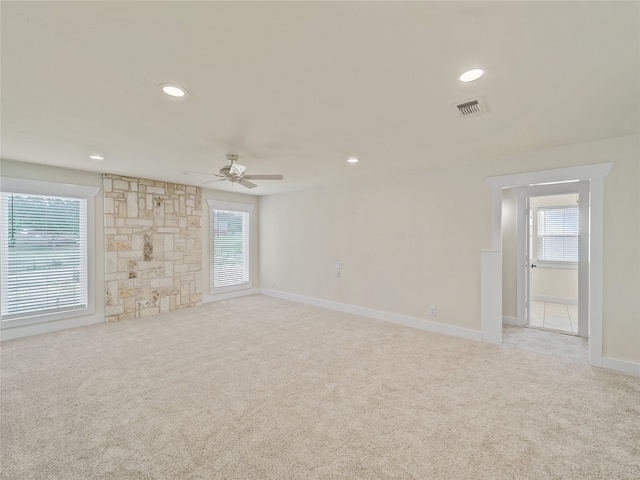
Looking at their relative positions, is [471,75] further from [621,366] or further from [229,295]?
[229,295]

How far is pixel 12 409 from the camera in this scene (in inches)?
92.0

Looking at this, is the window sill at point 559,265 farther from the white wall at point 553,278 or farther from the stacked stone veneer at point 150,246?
the stacked stone veneer at point 150,246

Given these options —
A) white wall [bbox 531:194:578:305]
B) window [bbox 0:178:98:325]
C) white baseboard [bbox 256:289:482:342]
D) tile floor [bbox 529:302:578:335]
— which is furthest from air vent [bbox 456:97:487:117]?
window [bbox 0:178:98:325]

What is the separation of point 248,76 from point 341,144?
1543 mm

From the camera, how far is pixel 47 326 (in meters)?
4.23

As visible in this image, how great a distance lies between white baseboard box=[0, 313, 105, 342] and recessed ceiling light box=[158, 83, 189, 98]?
4.40m

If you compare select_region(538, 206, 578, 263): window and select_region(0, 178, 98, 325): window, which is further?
select_region(538, 206, 578, 263): window

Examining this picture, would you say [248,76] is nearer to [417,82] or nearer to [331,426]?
[417,82]

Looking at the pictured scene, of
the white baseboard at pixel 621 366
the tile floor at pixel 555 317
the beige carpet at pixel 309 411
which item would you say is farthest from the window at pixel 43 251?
the tile floor at pixel 555 317

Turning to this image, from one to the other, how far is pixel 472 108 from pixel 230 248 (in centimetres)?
570

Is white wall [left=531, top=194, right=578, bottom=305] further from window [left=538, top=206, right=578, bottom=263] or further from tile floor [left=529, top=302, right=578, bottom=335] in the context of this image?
tile floor [left=529, top=302, right=578, bottom=335]

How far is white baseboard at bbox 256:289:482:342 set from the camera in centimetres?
400

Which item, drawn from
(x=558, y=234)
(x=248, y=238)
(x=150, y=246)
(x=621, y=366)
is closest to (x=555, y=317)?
(x=558, y=234)

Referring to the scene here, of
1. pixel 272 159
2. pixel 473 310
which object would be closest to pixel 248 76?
pixel 272 159
